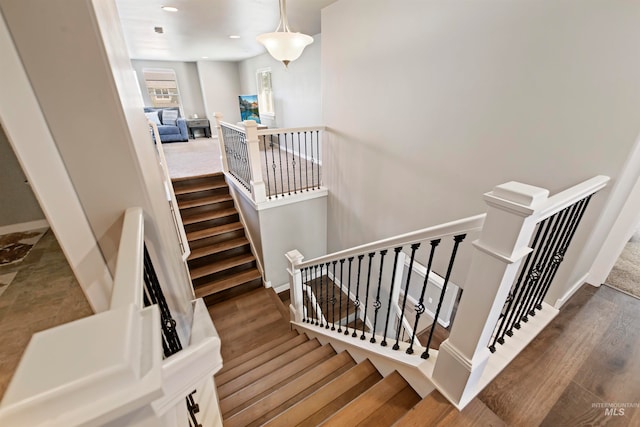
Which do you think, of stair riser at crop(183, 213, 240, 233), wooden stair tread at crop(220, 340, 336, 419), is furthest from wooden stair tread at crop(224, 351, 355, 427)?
stair riser at crop(183, 213, 240, 233)

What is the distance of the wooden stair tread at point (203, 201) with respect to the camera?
446cm

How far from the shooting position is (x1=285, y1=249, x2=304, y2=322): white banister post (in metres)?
2.71

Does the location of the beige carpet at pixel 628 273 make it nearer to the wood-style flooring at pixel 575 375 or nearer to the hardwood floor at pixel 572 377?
the hardwood floor at pixel 572 377

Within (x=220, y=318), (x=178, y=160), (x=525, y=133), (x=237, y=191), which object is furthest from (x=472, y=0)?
(x=178, y=160)

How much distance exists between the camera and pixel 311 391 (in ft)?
6.02

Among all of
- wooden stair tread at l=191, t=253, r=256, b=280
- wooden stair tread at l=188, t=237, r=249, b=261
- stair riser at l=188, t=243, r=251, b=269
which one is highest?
wooden stair tread at l=188, t=237, r=249, b=261

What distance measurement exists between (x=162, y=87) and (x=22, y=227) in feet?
24.5

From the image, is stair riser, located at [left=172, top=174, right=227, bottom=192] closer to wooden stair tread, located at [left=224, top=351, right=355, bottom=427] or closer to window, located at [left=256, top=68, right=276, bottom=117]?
window, located at [left=256, top=68, right=276, bottom=117]

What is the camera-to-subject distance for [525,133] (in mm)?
1920

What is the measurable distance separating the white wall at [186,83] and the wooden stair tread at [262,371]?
908cm

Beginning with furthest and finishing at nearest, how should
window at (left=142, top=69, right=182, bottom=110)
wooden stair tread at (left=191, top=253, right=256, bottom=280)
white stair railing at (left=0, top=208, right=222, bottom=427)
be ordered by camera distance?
window at (left=142, top=69, right=182, bottom=110) < wooden stair tread at (left=191, top=253, right=256, bottom=280) < white stair railing at (left=0, top=208, right=222, bottom=427)

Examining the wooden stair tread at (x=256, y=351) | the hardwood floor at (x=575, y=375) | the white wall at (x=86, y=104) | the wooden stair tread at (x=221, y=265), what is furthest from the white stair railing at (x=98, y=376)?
the wooden stair tread at (x=221, y=265)

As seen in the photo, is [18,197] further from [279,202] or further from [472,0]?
[472,0]

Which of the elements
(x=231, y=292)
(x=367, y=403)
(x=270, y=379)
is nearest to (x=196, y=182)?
(x=231, y=292)
